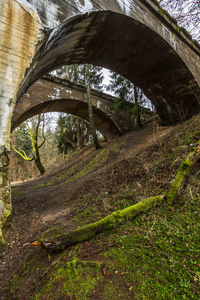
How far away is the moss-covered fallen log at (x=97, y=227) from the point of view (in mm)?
2011

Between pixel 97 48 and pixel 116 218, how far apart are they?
4.77 metres

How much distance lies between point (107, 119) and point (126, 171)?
316 inches

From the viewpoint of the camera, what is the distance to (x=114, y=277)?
1.54 metres

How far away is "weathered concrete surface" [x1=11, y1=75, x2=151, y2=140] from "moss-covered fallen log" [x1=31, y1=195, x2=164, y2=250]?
7242mm

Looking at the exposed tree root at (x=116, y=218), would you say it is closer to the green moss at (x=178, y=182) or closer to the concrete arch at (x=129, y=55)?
the green moss at (x=178, y=182)

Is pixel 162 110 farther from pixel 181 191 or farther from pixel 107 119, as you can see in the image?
pixel 181 191

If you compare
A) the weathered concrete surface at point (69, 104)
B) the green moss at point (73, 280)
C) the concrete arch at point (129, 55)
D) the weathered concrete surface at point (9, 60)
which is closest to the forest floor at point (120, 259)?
the green moss at point (73, 280)

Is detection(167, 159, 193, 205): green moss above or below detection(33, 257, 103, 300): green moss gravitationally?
above

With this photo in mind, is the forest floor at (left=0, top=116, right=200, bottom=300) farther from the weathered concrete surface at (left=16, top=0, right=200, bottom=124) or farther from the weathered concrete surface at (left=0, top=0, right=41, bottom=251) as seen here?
the weathered concrete surface at (left=16, top=0, right=200, bottom=124)

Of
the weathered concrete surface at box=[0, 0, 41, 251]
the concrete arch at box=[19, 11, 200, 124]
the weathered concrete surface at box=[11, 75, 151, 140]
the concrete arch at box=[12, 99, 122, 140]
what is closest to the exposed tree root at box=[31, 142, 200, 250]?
the weathered concrete surface at box=[0, 0, 41, 251]

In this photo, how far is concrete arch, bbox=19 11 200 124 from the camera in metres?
3.30

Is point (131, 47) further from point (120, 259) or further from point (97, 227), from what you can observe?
point (120, 259)

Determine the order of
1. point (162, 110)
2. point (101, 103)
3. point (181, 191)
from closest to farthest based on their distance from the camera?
point (181, 191) → point (162, 110) → point (101, 103)

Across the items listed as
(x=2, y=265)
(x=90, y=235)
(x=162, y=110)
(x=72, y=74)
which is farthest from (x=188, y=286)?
(x=72, y=74)
